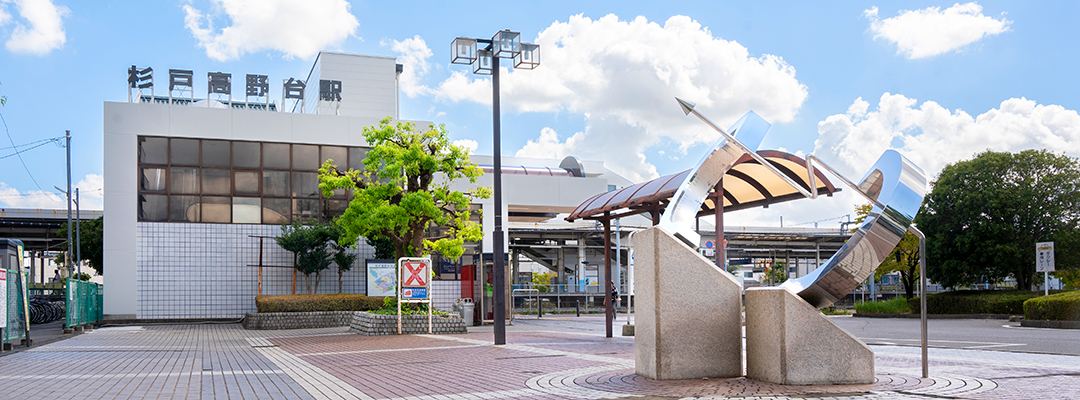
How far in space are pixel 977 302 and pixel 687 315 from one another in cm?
2567

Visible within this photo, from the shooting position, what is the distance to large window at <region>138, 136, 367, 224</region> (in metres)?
26.5

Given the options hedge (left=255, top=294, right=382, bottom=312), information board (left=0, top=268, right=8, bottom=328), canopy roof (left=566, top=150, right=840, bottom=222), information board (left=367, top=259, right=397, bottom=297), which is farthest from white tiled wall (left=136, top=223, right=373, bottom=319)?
information board (left=0, top=268, right=8, bottom=328)

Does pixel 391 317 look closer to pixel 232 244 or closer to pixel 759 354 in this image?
pixel 232 244

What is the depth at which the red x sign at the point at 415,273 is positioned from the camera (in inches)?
739

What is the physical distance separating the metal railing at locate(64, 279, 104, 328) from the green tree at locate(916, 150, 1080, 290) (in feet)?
104

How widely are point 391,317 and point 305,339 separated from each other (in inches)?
89.5

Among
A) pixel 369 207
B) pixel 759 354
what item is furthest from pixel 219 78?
pixel 759 354

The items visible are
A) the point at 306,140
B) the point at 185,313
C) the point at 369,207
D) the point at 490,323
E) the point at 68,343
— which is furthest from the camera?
the point at 306,140

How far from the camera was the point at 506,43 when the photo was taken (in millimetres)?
14977

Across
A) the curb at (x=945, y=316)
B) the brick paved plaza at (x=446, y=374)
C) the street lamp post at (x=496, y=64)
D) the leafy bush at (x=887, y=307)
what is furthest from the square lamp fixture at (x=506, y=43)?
the leafy bush at (x=887, y=307)

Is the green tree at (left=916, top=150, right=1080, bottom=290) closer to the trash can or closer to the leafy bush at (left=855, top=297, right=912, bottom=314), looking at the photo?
the leafy bush at (left=855, top=297, right=912, bottom=314)

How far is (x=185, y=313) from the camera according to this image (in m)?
26.0

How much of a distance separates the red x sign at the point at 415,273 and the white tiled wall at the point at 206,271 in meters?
7.61

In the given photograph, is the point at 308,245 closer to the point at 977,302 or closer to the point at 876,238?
the point at 876,238
